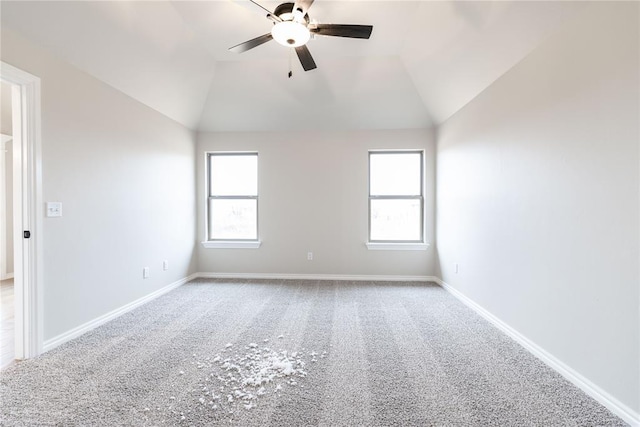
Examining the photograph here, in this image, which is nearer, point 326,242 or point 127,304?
point 127,304

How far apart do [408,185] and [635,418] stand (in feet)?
10.7

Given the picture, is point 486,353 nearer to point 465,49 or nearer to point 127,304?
point 465,49

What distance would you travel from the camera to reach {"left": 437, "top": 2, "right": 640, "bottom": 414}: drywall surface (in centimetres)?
144

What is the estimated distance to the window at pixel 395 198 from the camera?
167 inches

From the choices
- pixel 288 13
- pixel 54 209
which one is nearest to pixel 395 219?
pixel 288 13

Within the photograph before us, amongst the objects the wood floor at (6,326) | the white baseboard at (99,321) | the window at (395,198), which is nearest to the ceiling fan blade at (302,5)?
the window at (395,198)

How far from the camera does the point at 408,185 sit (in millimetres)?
4258

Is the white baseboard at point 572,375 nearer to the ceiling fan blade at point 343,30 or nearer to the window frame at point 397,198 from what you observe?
the window frame at point 397,198

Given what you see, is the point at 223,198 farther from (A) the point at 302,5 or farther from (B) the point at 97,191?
(A) the point at 302,5

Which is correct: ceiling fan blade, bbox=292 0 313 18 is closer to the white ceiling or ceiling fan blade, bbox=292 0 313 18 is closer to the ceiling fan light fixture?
the ceiling fan light fixture

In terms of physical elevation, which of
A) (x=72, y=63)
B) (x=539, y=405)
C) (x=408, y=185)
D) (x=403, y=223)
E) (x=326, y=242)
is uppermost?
(x=72, y=63)

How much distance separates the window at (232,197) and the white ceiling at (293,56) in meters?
0.55

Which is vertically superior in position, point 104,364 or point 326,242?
point 326,242

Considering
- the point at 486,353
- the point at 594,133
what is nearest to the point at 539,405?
the point at 486,353
